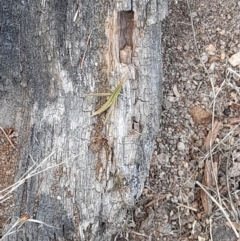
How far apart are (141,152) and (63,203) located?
0.97 ft

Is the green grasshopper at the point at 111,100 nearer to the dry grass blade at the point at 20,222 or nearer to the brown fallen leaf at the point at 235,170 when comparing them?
the dry grass blade at the point at 20,222

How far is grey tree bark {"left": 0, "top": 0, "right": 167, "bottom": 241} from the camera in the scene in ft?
5.24

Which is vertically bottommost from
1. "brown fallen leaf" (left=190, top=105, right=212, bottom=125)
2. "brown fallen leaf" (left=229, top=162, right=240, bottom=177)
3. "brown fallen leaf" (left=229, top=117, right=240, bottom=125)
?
"brown fallen leaf" (left=229, top=162, right=240, bottom=177)

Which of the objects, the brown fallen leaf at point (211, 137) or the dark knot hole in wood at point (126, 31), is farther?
the brown fallen leaf at point (211, 137)

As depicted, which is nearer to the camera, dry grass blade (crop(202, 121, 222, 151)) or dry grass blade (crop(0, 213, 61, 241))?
dry grass blade (crop(0, 213, 61, 241))

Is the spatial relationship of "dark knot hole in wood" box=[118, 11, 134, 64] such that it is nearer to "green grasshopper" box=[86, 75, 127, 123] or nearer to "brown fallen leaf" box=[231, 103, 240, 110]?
"green grasshopper" box=[86, 75, 127, 123]

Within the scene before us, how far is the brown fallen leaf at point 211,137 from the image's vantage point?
1860mm

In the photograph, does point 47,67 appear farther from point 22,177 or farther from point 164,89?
point 164,89

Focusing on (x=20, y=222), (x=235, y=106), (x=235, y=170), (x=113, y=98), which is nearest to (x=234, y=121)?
(x=235, y=106)

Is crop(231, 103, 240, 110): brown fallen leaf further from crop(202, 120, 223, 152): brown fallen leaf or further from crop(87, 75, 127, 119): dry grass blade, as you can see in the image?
crop(87, 75, 127, 119): dry grass blade

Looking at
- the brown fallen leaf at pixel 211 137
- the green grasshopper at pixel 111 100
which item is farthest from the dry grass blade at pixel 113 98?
the brown fallen leaf at pixel 211 137

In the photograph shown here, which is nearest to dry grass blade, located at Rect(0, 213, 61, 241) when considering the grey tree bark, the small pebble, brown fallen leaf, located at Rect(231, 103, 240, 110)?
the grey tree bark

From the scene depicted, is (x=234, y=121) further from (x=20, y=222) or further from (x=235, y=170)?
(x=20, y=222)

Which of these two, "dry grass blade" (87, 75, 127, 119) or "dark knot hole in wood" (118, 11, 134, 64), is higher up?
"dark knot hole in wood" (118, 11, 134, 64)
